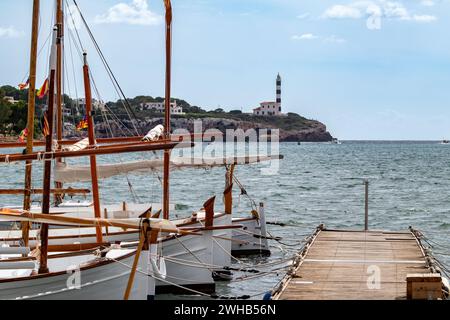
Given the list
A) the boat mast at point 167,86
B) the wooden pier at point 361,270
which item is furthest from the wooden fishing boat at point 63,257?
the wooden pier at point 361,270

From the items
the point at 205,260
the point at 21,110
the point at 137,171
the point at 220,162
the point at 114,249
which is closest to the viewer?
the point at 114,249

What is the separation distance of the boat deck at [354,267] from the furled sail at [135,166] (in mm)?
4410

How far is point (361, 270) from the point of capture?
2662 cm

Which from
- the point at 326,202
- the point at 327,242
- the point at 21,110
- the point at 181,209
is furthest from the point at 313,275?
the point at 21,110

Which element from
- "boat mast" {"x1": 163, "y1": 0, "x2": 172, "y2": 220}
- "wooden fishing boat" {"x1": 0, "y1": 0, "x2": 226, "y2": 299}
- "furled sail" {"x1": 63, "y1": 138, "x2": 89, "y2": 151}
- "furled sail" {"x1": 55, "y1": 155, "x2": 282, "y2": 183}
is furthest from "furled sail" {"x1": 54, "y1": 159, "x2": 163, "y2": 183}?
"wooden fishing boat" {"x1": 0, "y1": 0, "x2": 226, "y2": 299}

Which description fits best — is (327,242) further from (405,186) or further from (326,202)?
(405,186)

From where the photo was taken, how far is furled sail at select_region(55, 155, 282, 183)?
2945cm

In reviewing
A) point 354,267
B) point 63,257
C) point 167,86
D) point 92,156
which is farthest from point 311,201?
point 63,257

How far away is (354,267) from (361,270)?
0.71 meters

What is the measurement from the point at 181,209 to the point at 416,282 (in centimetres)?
3894

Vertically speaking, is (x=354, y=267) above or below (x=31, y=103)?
below

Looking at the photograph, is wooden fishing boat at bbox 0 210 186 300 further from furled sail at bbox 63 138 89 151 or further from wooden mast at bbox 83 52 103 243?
furled sail at bbox 63 138 89 151

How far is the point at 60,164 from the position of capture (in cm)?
2964

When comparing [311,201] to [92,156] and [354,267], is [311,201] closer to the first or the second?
[354,267]
